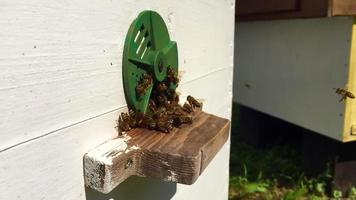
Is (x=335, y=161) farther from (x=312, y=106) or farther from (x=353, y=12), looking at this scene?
(x=353, y=12)

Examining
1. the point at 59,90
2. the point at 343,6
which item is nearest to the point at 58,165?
the point at 59,90

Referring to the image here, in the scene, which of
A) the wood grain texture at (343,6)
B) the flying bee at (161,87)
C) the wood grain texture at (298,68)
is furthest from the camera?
the wood grain texture at (298,68)

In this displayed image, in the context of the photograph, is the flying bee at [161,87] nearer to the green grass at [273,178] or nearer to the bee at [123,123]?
the bee at [123,123]

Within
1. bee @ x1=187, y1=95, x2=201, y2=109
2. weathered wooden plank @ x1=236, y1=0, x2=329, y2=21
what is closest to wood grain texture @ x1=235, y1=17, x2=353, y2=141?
weathered wooden plank @ x1=236, y1=0, x2=329, y2=21

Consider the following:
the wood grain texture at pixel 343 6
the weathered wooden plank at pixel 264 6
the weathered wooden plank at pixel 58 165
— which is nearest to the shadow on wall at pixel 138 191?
the weathered wooden plank at pixel 58 165

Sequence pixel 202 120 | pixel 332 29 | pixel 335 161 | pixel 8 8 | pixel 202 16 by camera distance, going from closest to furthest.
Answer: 1. pixel 8 8
2. pixel 202 120
3. pixel 202 16
4. pixel 332 29
5. pixel 335 161

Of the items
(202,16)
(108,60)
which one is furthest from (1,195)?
(202,16)

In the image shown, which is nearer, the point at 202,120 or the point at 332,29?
the point at 202,120
